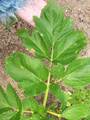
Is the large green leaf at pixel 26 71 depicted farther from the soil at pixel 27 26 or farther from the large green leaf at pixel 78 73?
the soil at pixel 27 26

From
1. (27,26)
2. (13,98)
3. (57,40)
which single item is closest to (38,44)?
(57,40)

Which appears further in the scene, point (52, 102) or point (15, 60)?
point (52, 102)

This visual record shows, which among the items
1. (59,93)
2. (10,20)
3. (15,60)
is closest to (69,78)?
(59,93)

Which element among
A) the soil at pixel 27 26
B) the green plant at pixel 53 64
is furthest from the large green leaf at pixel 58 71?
the soil at pixel 27 26

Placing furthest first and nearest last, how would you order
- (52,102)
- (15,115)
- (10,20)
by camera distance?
1. (52,102)
2. (10,20)
3. (15,115)

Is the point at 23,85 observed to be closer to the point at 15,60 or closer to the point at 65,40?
the point at 15,60

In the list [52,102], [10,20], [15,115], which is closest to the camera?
[15,115]

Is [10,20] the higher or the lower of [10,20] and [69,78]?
the higher

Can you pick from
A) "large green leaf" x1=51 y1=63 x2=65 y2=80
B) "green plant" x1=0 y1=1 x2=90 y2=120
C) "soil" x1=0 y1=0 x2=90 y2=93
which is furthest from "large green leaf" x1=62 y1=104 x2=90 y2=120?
"soil" x1=0 y1=0 x2=90 y2=93
